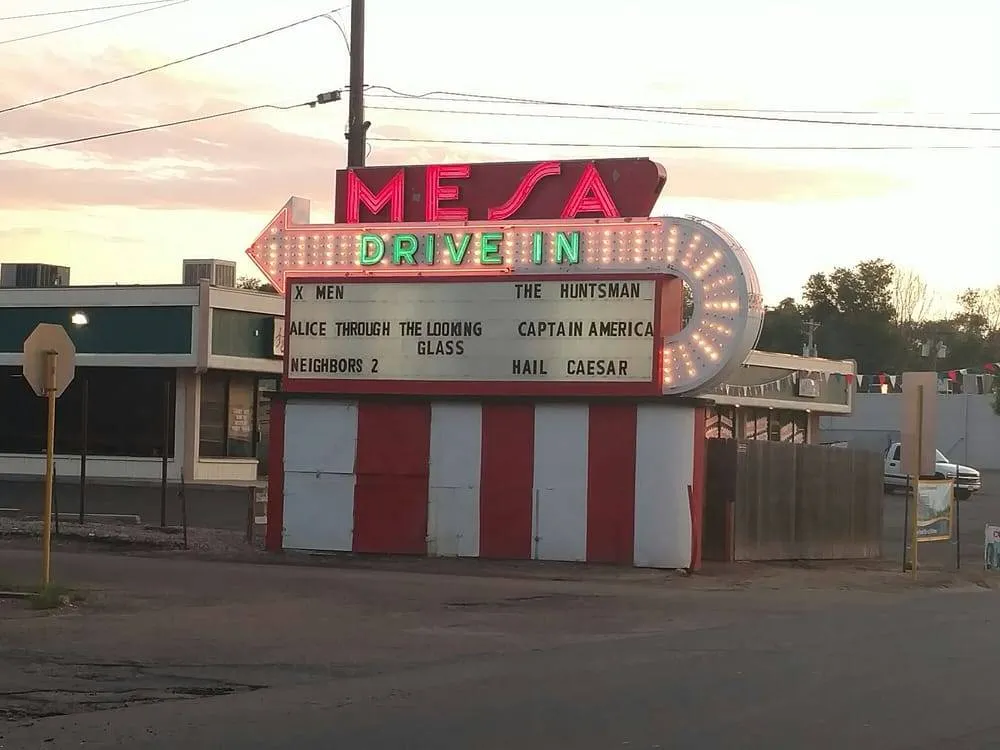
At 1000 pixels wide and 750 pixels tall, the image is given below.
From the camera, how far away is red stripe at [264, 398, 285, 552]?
73.7ft

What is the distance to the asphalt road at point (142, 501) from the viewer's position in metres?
28.3

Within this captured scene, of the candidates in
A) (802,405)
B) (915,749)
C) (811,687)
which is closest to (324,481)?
(811,687)

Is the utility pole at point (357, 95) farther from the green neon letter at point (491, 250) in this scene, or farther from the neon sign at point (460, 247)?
the green neon letter at point (491, 250)

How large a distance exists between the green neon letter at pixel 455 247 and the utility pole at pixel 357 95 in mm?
3326

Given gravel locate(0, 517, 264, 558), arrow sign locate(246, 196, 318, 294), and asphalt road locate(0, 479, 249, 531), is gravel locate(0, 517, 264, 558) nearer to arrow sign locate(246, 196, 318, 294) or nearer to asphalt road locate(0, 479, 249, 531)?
asphalt road locate(0, 479, 249, 531)

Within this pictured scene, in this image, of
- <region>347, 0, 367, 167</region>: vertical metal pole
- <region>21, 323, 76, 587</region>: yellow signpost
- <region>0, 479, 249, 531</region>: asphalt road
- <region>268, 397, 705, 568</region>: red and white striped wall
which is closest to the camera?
<region>21, 323, 76, 587</region>: yellow signpost

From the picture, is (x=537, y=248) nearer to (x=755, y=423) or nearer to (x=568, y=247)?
(x=568, y=247)

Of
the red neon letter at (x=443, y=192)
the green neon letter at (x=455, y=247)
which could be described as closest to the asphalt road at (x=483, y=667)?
the green neon letter at (x=455, y=247)

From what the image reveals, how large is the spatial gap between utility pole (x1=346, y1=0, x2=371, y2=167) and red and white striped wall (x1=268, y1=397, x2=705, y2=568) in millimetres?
4788

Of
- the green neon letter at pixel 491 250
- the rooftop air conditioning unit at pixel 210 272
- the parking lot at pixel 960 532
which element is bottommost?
the parking lot at pixel 960 532

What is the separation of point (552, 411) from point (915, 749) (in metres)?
13.1

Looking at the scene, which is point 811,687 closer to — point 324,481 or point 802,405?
point 324,481

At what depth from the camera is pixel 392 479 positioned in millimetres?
22000

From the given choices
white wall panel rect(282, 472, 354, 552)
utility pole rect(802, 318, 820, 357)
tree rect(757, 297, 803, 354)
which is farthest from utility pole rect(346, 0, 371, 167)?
tree rect(757, 297, 803, 354)
